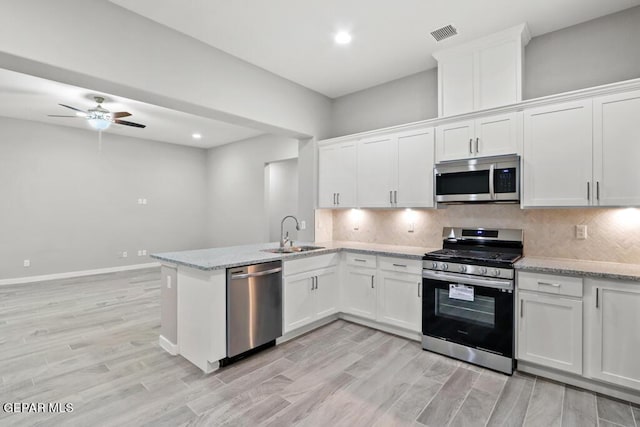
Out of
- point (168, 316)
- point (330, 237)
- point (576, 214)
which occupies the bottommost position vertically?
point (168, 316)

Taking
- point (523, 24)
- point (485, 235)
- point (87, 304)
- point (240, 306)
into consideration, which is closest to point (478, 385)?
point (485, 235)

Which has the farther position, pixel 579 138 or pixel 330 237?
pixel 330 237

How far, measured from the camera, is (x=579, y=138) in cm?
264

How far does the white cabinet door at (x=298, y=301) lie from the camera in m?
3.34

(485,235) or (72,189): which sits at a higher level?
(72,189)

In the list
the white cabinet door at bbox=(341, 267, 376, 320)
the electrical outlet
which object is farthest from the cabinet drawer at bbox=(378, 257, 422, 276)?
the electrical outlet

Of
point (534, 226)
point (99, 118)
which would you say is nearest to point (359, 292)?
point (534, 226)

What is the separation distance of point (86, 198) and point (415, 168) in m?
6.73

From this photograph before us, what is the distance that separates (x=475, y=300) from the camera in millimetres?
2855

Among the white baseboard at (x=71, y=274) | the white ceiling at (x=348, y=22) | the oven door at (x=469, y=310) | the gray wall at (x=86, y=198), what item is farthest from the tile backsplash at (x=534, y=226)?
the white baseboard at (x=71, y=274)

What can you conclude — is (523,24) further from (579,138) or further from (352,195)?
(352,195)

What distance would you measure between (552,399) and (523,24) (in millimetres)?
3142

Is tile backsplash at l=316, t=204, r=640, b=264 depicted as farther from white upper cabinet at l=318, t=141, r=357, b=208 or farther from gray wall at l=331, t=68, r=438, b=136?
gray wall at l=331, t=68, r=438, b=136

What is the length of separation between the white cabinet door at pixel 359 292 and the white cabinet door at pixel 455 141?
151 cm
